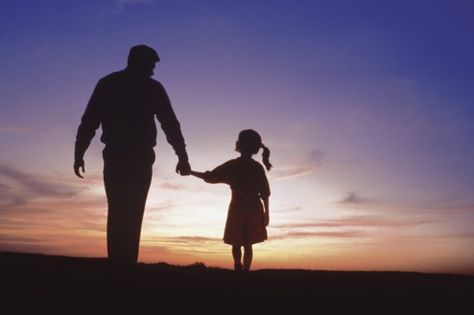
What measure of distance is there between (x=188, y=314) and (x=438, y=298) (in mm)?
3744

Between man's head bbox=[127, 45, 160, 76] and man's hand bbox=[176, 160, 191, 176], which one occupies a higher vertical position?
man's head bbox=[127, 45, 160, 76]

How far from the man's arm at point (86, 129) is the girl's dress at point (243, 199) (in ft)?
11.1

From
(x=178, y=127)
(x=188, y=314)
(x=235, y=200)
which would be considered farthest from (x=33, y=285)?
(x=235, y=200)

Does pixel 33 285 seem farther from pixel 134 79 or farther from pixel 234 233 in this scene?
pixel 234 233

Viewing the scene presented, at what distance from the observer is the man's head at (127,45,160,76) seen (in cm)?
755

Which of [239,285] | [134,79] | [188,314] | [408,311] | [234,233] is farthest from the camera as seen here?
[234,233]

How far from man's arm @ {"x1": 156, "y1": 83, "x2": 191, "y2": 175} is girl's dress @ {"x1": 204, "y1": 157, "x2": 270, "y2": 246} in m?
2.37

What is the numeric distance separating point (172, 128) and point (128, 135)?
2.72 ft

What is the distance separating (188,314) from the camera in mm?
5102

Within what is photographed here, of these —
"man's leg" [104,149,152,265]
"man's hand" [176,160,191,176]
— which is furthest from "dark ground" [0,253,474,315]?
"man's hand" [176,160,191,176]

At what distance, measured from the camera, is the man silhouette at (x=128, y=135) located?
6969 mm

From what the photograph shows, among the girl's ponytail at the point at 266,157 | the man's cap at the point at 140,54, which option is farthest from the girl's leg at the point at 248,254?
the man's cap at the point at 140,54

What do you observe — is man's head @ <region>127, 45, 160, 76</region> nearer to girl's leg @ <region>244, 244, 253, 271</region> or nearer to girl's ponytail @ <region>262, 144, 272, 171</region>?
girl's ponytail @ <region>262, 144, 272, 171</region>

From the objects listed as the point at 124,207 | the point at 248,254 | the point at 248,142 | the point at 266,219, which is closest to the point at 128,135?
the point at 124,207
